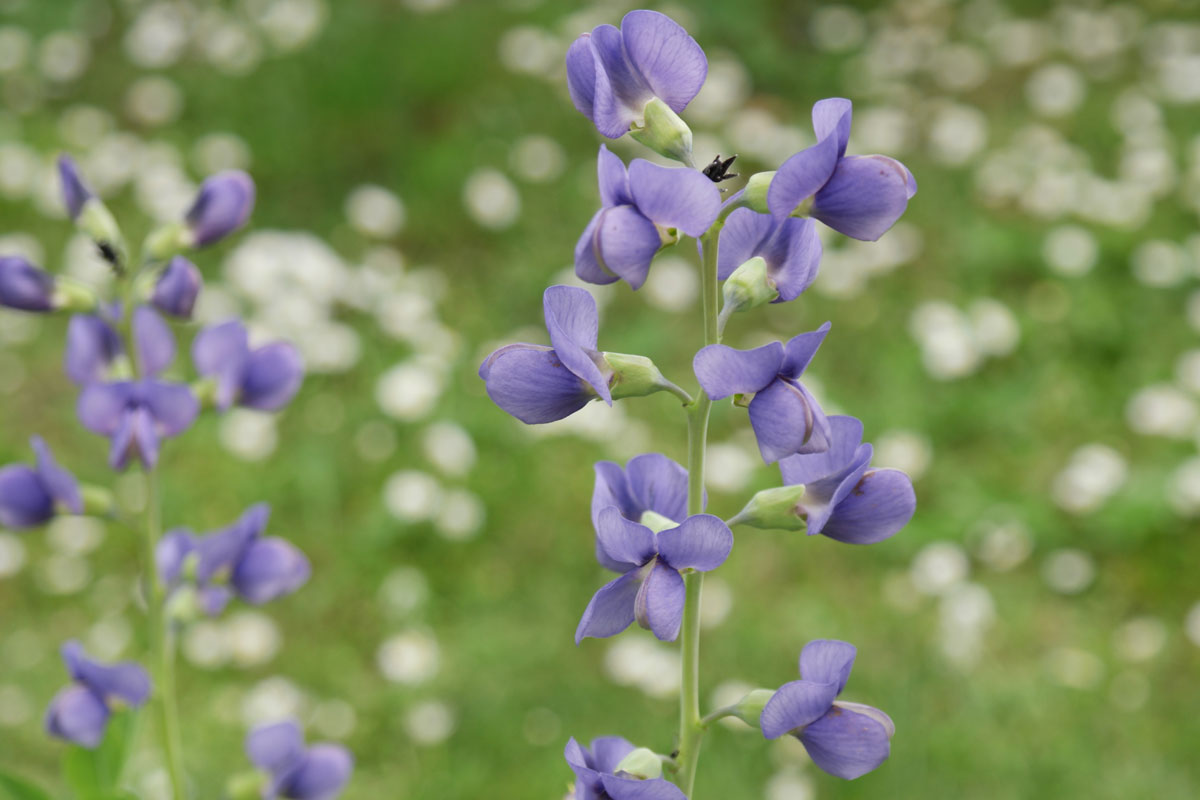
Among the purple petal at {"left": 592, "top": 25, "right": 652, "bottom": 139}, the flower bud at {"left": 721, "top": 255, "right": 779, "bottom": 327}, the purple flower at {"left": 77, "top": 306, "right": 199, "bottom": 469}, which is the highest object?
the purple petal at {"left": 592, "top": 25, "right": 652, "bottom": 139}

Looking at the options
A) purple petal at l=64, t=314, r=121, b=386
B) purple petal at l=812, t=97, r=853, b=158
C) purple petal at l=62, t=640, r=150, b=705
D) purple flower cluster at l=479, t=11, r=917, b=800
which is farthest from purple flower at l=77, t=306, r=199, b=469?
purple petal at l=812, t=97, r=853, b=158

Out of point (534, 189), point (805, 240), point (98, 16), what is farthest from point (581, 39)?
point (98, 16)

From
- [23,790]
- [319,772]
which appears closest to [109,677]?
[23,790]

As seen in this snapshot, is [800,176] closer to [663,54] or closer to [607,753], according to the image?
[663,54]

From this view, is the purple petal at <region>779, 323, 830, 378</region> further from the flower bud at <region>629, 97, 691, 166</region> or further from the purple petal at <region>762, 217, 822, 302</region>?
the flower bud at <region>629, 97, 691, 166</region>

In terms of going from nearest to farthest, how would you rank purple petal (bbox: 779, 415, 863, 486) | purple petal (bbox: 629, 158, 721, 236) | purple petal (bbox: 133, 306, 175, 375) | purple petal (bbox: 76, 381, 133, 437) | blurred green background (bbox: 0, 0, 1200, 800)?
purple petal (bbox: 629, 158, 721, 236), purple petal (bbox: 779, 415, 863, 486), purple petal (bbox: 76, 381, 133, 437), purple petal (bbox: 133, 306, 175, 375), blurred green background (bbox: 0, 0, 1200, 800)

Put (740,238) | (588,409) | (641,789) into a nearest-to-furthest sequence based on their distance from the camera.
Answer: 1. (641,789)
2. (740,238)
3. (588,409)

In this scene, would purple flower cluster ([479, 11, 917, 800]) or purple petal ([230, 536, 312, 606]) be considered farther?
purple petal ([230, 536, 312, 606])

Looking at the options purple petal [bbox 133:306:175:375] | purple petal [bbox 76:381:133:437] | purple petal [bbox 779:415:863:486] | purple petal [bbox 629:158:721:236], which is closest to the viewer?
purple petal [bbox 629:158:721:236]
